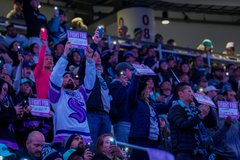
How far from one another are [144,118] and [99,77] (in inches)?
37.8

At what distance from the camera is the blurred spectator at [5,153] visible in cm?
644

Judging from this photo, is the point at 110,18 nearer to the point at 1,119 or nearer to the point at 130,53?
the point at 130,53

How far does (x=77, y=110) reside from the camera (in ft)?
25.6

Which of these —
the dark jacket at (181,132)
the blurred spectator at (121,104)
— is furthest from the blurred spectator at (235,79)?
the dark jacket at (181,132)

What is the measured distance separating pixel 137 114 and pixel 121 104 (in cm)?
82

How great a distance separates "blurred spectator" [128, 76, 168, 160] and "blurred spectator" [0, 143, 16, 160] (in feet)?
6.59

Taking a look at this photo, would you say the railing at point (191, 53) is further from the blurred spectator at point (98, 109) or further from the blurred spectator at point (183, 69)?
the blurred spectator at point (98, 109)

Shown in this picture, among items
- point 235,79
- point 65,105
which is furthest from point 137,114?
point 235,79

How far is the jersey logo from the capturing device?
25.4 ft

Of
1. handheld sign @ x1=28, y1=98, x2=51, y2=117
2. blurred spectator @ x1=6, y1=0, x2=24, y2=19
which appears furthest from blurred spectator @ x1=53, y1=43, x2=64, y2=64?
handheld sign @ x1=28, y1=98, x2=51, y2=117

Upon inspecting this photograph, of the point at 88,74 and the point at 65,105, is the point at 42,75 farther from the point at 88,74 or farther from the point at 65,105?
the point at 65,105

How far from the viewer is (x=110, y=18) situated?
21656 millimetres

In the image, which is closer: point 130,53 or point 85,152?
point 85,152

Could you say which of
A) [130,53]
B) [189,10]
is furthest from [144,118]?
[189,10]
